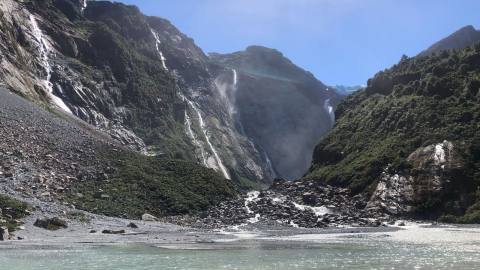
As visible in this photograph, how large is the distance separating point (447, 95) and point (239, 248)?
8171 centimetres

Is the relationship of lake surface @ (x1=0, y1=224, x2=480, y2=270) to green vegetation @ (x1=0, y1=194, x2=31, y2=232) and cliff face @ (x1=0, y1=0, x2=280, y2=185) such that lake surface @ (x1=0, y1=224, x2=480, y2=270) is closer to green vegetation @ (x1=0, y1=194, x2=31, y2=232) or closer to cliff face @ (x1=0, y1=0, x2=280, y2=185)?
green vegetation @ (x1=0, y1=194, x2=31, y2=232)

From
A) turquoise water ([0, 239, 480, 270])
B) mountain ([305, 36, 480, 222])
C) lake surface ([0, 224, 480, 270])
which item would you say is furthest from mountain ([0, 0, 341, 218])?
mountain ([305, 36, 480, 222])

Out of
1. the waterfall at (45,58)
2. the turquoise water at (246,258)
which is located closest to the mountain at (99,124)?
the waterfall at (45,58)

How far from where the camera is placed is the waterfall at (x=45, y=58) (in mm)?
130913

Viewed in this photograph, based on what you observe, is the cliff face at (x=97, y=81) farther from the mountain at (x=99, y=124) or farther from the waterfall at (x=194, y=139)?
the waterfall at (x=194, y=139)

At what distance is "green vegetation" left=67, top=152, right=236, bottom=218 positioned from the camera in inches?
2534

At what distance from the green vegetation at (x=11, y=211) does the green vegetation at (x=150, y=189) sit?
11.0 meters

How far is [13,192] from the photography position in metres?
54.8

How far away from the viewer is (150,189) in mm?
76875

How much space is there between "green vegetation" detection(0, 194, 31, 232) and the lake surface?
8.96m

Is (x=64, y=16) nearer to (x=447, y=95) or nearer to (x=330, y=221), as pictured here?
(x=447, y=95)

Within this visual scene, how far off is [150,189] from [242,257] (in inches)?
1875

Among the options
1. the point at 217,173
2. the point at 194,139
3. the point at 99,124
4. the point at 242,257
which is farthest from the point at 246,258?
the point at 194,139

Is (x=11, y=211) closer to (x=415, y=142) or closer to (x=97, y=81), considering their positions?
(x=415, y=142)
